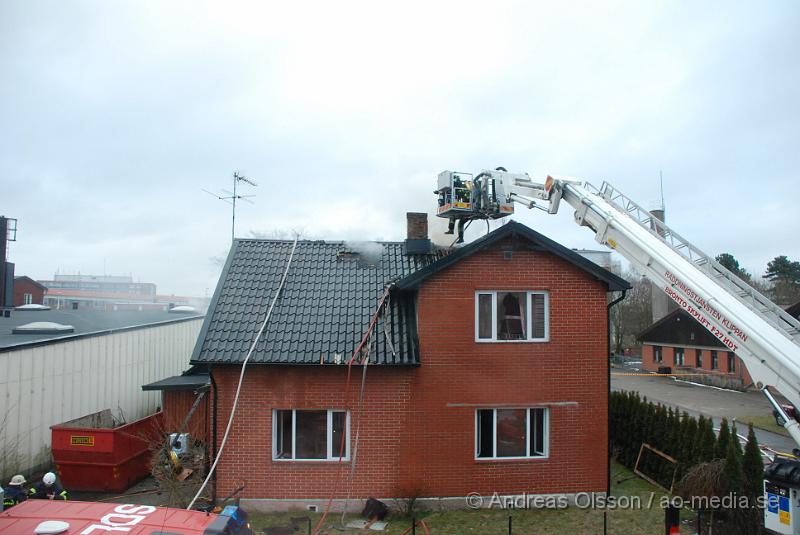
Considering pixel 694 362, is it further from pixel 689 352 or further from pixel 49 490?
pixel 49 490

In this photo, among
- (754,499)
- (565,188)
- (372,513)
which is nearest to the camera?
(754,499)

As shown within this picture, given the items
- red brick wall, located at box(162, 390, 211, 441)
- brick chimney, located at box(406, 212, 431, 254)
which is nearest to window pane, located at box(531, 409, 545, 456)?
brick chimney, located at box(406, 212, 431, 254)

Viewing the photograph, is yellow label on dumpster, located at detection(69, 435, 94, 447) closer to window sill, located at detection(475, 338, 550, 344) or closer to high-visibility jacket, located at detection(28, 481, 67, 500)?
high-visibility jacket, located at detection(28, 481, 67, 500)

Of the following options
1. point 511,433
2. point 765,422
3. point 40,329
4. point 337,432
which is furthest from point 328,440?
point 765,422

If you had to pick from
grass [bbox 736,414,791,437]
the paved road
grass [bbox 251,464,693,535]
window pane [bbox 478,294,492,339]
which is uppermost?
window pane [bbox 478,294,492,339]

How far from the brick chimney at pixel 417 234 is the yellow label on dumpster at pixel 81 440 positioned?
8.44 metres

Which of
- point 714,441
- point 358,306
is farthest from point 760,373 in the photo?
point 358,306

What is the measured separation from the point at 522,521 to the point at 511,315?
13.5ft

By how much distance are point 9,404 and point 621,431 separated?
15.4 metres

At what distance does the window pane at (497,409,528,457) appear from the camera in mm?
11477

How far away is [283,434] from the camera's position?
11.2 metres

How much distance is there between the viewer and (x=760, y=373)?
7.54 meters

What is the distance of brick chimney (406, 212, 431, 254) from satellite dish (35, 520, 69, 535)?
31.6 ft

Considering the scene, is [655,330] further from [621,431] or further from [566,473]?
[566,473]
